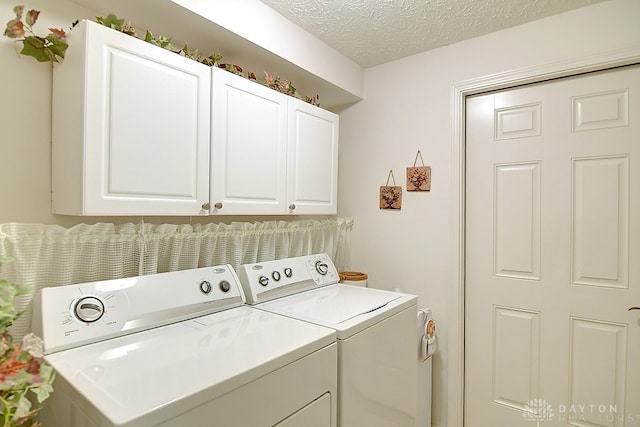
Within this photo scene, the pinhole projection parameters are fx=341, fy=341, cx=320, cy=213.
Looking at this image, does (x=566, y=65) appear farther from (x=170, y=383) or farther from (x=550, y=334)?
(x=170, y=383)

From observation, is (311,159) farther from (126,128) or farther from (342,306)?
(126,128)

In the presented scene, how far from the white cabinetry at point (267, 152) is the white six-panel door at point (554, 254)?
0.92m

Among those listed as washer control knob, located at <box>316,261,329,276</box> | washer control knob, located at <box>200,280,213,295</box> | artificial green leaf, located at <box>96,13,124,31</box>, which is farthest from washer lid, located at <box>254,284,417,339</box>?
artificial green leaf, located at <box>96,13,124,31</box>

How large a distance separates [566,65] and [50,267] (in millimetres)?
2437

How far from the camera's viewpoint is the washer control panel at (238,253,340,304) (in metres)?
1.58

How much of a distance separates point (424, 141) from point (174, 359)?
1.85m

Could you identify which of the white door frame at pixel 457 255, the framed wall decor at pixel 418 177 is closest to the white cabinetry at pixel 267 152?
the framed wall decor at pixel 418 177

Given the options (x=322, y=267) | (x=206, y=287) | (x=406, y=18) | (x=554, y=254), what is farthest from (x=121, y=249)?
(x=554, y=254)

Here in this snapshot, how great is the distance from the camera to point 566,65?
5.69 ft

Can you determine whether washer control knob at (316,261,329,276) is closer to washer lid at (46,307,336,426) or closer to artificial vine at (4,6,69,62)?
washer lid at (46,307,336,426)

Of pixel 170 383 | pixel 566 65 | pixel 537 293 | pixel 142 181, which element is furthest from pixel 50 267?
pixel 566 65

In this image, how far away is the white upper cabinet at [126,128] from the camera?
Answer: 3.62 feet

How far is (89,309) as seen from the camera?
1106mm

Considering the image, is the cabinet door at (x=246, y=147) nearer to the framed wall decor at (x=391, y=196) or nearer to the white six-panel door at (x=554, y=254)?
the framed wall decor at (x=391, y=196)
